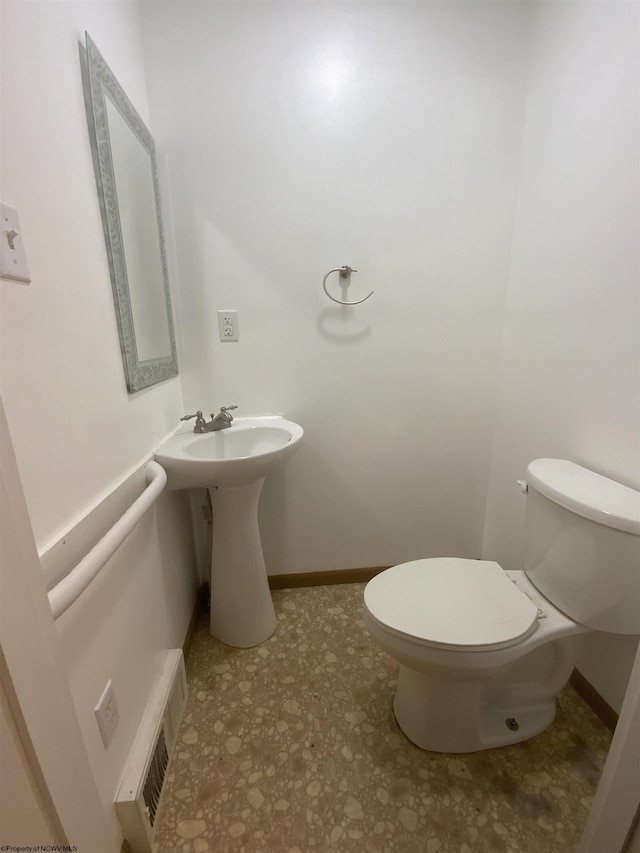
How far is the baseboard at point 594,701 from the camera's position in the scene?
106 centimetres

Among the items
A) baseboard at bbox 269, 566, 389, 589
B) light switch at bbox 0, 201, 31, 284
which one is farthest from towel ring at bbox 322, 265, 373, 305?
baseboard at bbox 269, 566, 389, 589

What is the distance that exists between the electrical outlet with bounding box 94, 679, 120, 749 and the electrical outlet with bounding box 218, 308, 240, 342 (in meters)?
1.11

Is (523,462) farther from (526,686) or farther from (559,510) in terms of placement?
(526,686)

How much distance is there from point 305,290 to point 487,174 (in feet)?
2.70

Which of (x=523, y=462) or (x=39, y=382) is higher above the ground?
(x=39, y=382)

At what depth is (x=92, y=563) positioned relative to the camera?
606 millimetres

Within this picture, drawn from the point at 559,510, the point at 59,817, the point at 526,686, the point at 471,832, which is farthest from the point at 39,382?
the point at 526,686

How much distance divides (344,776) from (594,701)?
32.9 inches

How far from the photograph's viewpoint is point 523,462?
4.63ft

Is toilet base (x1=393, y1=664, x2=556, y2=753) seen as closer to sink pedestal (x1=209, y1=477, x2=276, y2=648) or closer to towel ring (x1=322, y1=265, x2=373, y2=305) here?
sink pedestal (x1=209, y1=477, x2=276, y2=648)

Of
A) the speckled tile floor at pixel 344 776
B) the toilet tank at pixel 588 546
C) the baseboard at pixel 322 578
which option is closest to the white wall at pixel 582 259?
the toilet tank at pixel 588 546

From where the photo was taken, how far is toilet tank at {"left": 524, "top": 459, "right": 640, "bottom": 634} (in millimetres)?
852

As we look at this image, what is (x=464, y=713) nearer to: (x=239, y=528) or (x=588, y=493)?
(x=588, y=493)

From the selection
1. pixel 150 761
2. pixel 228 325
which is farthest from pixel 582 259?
pixel 150 761
